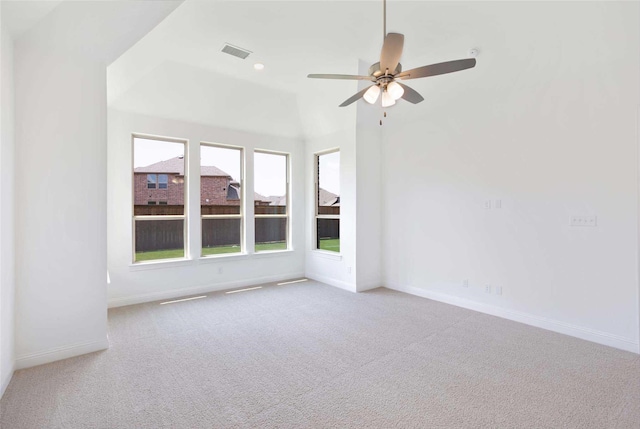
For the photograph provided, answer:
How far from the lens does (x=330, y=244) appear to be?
594 cm

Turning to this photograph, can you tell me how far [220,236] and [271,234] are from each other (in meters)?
1.01

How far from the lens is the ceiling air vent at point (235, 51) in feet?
12.0

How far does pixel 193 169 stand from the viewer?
503 centimetres

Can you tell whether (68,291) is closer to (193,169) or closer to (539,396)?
(193,169)

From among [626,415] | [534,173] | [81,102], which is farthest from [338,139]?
[626,415]

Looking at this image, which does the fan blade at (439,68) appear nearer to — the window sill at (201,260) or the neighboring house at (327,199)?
the neighboring house at (327,199)

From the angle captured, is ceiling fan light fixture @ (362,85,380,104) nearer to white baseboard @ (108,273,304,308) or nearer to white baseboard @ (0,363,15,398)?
white baseboard @ (0,363,15,398)

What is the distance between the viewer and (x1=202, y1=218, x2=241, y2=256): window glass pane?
536cm

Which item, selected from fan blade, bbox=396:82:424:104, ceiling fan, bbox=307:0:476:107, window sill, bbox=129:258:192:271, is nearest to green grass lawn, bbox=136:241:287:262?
window sill, bbox=129:258:192:271

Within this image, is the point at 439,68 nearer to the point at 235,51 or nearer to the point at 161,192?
the point at 235,51

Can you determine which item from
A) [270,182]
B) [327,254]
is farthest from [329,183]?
[327,254]

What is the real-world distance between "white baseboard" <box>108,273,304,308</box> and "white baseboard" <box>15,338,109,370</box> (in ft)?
5.02

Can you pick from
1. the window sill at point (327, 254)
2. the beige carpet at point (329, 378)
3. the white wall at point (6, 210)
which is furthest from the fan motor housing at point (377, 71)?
the window sill at point (327, 254)

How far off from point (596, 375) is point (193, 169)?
5.46m
